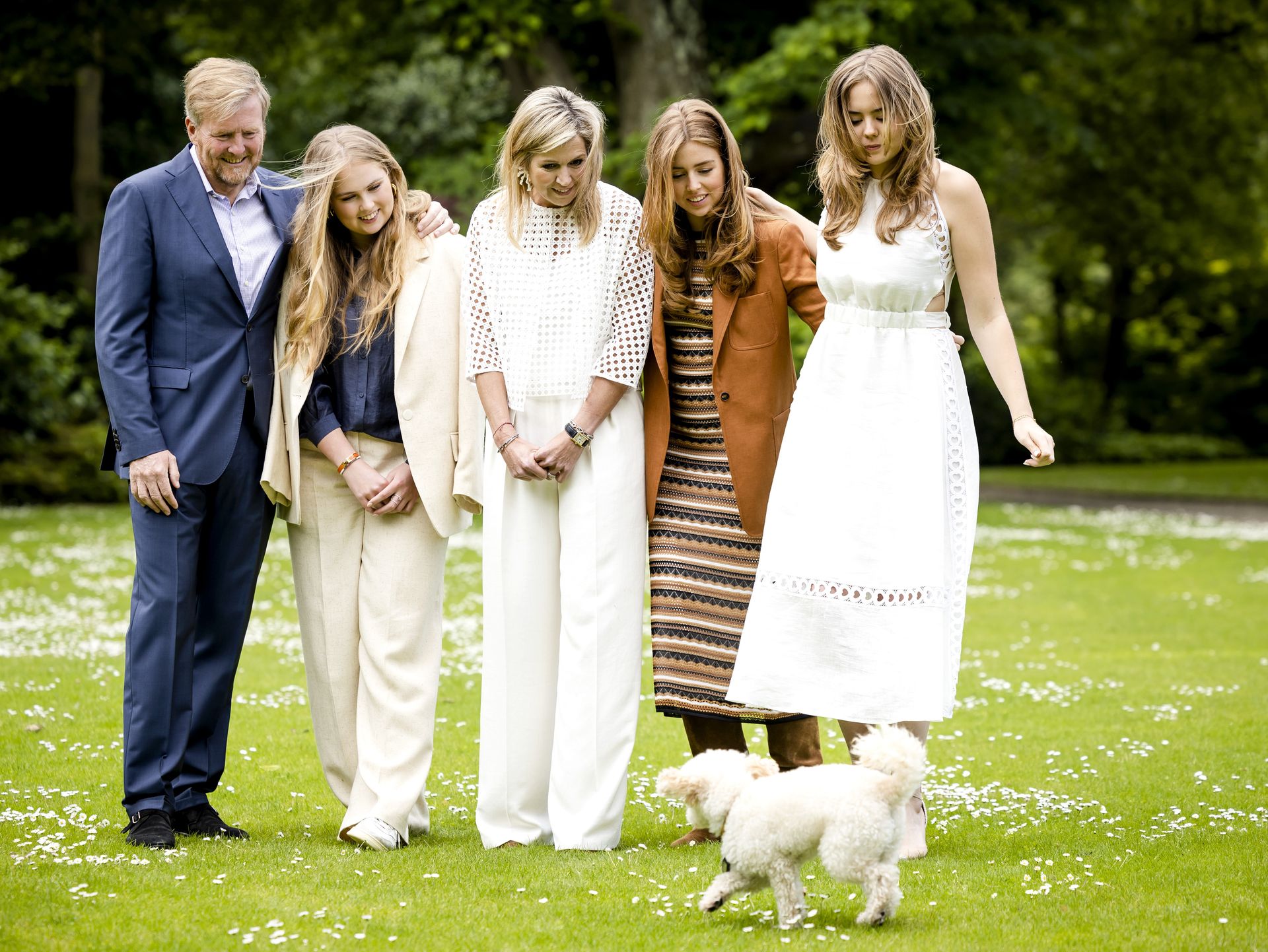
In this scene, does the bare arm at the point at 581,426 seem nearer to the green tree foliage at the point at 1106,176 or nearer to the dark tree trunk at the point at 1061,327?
the green tree foliage at the point at 1106,176

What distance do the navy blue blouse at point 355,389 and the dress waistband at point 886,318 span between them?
1.49m

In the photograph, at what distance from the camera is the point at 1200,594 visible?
11930mm

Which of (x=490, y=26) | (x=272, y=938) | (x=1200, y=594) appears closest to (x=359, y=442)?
(x=272, y=938)

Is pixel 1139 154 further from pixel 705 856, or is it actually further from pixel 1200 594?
pixel 705 856

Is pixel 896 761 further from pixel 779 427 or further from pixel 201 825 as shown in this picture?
pixel 201 825

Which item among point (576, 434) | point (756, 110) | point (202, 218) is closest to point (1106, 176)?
point (756, 110)

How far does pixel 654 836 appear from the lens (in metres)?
4.89

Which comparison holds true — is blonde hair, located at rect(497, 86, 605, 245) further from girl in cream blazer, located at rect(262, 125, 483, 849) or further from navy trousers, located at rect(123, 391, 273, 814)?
navy trousers, located at rect(123, 391, 273, 814)

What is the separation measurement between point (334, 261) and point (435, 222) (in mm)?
406

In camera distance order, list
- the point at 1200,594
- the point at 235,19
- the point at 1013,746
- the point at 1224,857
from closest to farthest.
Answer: the point at 1224,857 < the point at 1013,746 < the point at 1200,594 < the point at 235,19

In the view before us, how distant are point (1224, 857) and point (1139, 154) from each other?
25211 mm

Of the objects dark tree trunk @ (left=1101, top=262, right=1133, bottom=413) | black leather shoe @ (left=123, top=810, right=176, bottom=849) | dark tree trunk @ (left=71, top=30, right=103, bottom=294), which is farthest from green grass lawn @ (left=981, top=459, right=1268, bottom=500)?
black leather shoe @ (left=123, top=810, right=176, bottom=849)

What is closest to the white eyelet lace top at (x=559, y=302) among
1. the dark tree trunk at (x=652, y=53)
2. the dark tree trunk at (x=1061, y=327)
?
the dark tree trunk at (x=652, y=53)

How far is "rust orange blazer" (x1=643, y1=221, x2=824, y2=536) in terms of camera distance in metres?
4.53
